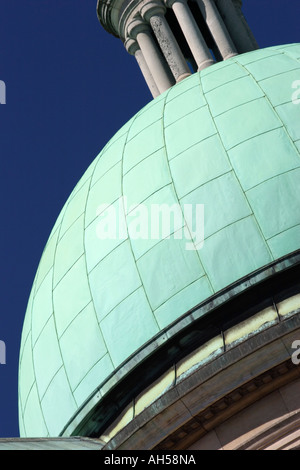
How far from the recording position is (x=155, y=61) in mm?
26078

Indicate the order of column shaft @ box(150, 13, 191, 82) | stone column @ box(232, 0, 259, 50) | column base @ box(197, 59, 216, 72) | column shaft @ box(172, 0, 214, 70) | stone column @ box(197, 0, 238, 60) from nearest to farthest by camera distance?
1. column base @ box(197, 59, 216, 72)
2. column shaft @ box(172, 0, 214, 70)
3. column shaft @ box(150, 13, 191, 82)
4. stone column @ box(197, 0, 238, 60)
5. stone column @ box(232, 0, 259, 50)

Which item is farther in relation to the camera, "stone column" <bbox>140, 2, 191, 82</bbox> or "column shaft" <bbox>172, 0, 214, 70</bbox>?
"stone column" <bbox>140, 2, 191, 82</bbox>

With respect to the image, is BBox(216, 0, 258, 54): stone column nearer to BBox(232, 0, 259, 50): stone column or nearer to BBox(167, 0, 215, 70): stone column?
BBox(232, 0, 259, 50): stone column

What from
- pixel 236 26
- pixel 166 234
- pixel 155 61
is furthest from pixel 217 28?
pixel 166 234

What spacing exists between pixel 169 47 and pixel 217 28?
1.09 m

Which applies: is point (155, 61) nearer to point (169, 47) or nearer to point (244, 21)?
point (169, 47)

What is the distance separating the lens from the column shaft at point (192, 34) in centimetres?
2500

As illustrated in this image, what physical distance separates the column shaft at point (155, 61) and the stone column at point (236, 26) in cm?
153

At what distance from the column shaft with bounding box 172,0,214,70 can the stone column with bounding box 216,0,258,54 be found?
0.91m

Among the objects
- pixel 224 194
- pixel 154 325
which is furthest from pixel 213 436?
pixel 224 194

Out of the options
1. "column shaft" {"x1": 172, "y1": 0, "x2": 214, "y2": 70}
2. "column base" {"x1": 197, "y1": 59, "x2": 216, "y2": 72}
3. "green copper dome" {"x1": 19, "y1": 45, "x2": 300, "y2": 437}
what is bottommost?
"green copper dome" {"x1": 19, "y1": 45, "x2": 300, "y2": 437}

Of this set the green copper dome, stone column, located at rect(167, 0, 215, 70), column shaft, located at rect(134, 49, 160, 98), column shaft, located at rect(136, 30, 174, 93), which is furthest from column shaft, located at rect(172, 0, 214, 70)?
the green copper dome

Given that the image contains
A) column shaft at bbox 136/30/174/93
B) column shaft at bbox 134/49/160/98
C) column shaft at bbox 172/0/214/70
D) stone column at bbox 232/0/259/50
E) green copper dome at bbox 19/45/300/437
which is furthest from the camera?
stone column at bbox 232/0/259/50

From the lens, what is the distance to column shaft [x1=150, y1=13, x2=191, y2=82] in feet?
82.5
